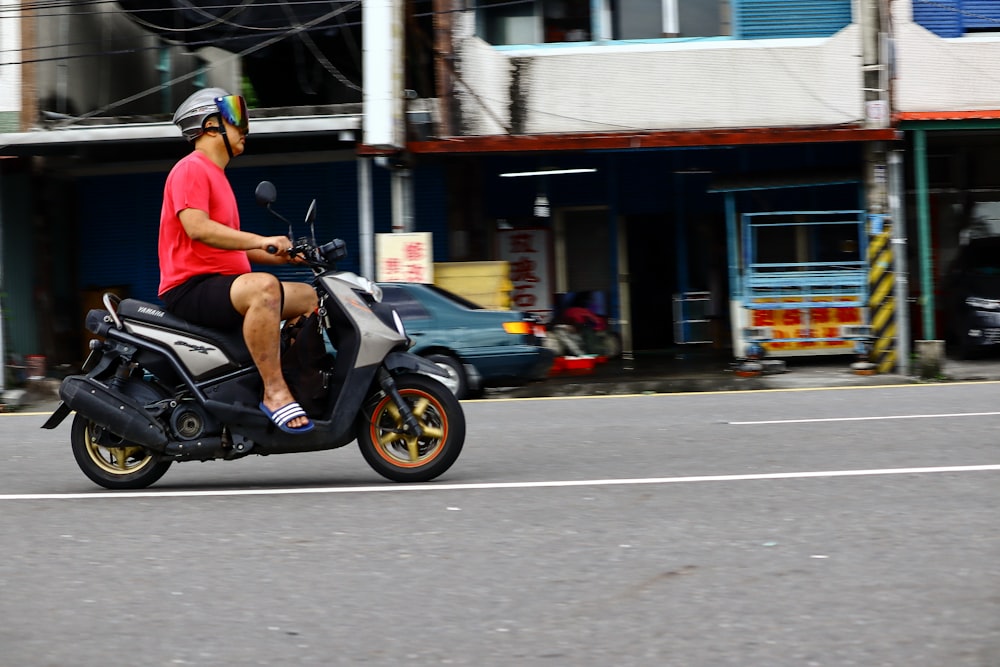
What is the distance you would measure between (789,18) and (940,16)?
1.87 m

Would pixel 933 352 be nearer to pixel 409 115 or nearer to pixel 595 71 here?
pixel 595 71

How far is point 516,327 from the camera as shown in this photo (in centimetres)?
1467

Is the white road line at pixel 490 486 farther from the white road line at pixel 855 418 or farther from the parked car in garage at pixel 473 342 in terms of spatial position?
the parked car in garage at pixel 473 342

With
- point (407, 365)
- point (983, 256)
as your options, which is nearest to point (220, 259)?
point (407, 365)

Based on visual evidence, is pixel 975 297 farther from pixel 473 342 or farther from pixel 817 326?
pixel 473 342

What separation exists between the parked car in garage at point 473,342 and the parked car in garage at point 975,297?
603cm

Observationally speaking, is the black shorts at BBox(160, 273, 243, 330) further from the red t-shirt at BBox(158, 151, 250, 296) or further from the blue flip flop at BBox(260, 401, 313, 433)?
the blue flip flop at BBox(260, 401, 313, 433)

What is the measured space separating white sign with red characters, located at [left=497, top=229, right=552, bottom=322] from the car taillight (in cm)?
641

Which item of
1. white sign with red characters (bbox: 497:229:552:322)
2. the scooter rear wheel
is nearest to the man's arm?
the scooter rear wheel

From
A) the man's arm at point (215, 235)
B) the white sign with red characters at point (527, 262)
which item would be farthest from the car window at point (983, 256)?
the man's arm at point (215, 235)

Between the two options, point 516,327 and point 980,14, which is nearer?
point 516,327

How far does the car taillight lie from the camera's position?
47.9 ft

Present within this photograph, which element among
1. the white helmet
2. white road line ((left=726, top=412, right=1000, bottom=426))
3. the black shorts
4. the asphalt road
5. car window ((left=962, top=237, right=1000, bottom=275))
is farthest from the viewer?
car window ((left=962, top=237, right=1000, bottom=275))

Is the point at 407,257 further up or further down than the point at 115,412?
further up
